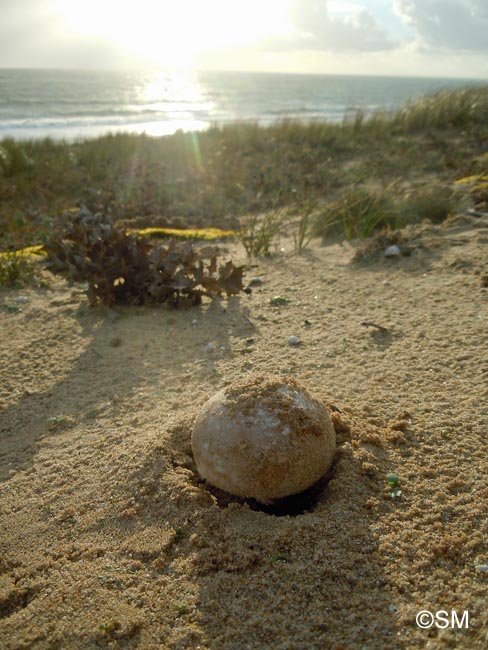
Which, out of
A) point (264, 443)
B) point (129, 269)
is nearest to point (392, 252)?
point (129, 269)

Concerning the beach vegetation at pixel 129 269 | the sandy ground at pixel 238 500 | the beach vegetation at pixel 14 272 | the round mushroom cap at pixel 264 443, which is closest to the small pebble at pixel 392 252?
the sandy ground at pixel 238 500

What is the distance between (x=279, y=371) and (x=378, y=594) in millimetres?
1588

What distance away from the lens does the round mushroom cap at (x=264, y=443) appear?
200cm

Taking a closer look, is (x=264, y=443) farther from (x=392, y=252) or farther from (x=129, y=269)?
(x=392, y=252)

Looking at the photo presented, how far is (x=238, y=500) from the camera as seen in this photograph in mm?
2105

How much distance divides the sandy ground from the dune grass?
2.06 m

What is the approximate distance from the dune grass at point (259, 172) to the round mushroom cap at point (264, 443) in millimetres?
3397

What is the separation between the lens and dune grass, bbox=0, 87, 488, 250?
6.18m

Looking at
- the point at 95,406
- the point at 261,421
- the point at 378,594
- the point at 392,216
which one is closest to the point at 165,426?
the point at 95,406

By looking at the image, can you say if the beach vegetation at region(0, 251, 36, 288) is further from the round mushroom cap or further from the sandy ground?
the round mushroom cap

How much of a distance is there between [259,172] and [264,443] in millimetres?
7875

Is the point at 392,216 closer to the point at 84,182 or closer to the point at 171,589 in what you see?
the point at 171,589

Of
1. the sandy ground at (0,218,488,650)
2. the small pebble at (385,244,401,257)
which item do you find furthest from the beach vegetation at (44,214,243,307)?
the small pebble at (385,244,401,257)

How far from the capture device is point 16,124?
70.4ft
